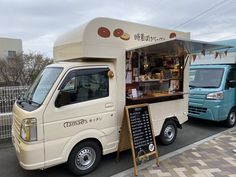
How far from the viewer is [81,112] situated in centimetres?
364

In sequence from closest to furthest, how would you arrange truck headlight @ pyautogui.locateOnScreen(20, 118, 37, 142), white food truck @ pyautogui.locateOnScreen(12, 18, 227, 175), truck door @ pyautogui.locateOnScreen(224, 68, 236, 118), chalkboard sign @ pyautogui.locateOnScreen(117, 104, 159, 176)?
truck headlight @ pyautogui.locateOnScreen(20, 118, 37, 142) < white food truck @ pyautogui.locateOnScreen(12, 18, 227, 175) < chalkboard sign @ pyautogui.locateOnScreen(117, 104, 159, 176) < truck door @ pyautogui.locateOnScreen(224, 68, 236, 118)

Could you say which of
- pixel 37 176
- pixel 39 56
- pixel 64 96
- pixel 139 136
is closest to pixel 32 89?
pixel 64 96

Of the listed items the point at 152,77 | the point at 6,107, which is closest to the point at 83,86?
the point at 152,77

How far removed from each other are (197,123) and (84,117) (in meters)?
4.88

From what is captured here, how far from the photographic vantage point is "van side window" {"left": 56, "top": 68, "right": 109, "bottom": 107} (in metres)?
3.50

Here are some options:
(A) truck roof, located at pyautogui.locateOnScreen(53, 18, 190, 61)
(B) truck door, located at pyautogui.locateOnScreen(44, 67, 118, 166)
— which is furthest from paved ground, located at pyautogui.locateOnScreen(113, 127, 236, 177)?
(A) truck roof, located at pyautogui.locateOnScreen(53, 18, 190, 61)

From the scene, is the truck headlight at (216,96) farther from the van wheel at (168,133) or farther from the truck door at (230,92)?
the van wheel at (168,133)

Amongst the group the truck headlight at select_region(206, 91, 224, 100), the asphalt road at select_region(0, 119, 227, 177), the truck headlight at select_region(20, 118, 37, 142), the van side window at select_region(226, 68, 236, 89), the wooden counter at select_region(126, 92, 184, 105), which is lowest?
the asphalt road at select_region(0, 119, 227, 177)

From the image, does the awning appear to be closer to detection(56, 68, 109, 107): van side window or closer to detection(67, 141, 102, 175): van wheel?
detection(56, 68, 109, 107): van side window

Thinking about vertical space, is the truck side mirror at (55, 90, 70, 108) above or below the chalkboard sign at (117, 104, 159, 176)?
above

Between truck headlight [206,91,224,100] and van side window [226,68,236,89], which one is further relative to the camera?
van side window [226,68,236,89]

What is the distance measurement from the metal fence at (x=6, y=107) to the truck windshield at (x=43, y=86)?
6.48 feet

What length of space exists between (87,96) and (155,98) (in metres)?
1.66

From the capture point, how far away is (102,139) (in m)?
3.96
